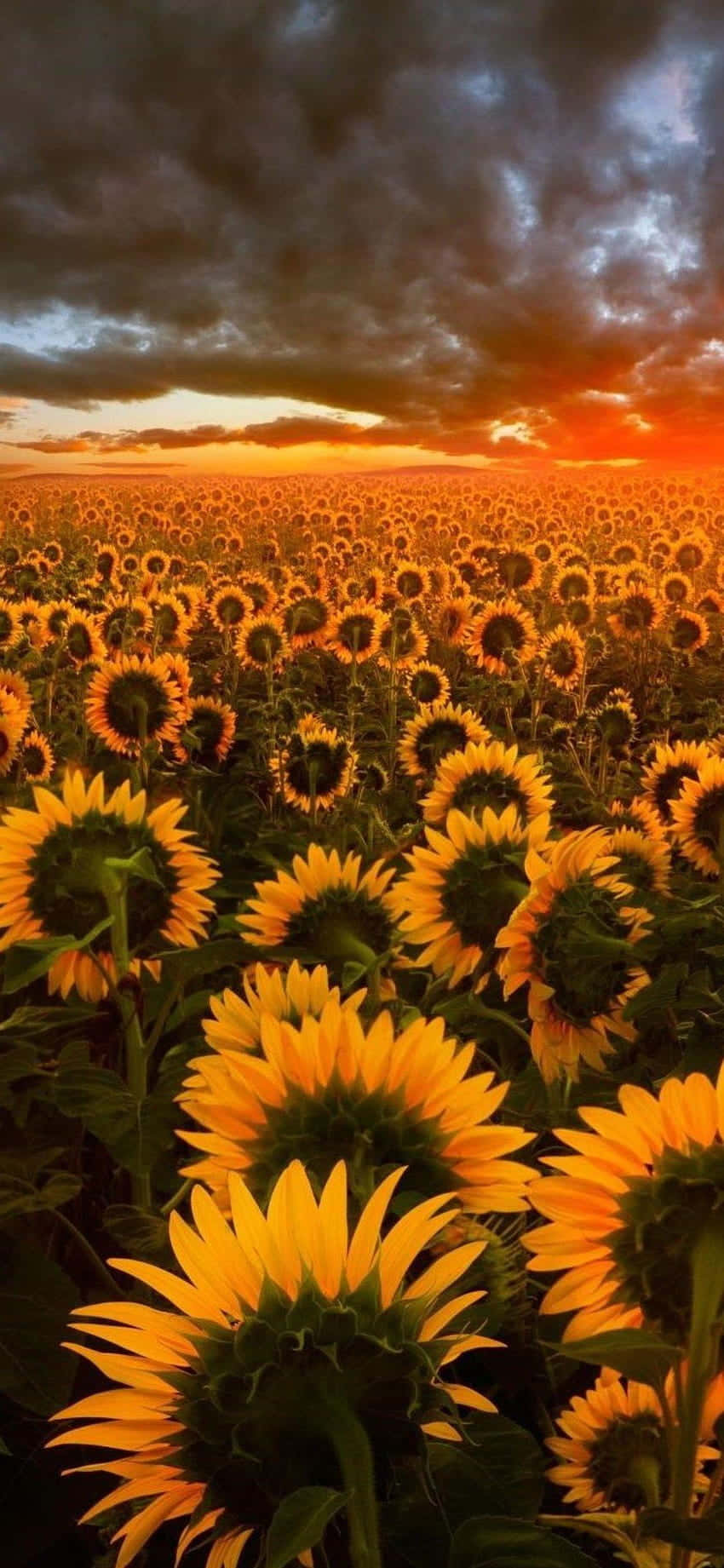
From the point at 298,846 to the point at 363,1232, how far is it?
7.21ft

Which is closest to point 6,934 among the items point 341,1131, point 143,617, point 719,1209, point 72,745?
point 341,1131

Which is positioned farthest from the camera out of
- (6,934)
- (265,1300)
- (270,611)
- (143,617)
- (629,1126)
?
(270,611)

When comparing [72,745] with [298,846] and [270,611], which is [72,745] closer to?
[298,846]

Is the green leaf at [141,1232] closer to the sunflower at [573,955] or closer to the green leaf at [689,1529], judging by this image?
the sunflower at [573,955]

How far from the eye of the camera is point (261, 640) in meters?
5.95

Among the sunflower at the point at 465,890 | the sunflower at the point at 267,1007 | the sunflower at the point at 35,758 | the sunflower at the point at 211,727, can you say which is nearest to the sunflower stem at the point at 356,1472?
the sunflower at the point at 267,1007

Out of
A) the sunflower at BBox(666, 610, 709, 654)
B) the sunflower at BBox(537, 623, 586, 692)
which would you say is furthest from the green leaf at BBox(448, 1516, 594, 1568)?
the sunflower at BBox(666, 610, 709, 654)

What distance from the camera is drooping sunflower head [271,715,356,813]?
3.99 m

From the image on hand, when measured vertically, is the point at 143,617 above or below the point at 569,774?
above

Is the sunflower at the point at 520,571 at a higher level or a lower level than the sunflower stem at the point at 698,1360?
higher

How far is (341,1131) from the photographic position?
94cm

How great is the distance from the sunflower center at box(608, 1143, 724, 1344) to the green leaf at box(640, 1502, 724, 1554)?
128 mm

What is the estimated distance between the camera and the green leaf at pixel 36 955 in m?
1.34

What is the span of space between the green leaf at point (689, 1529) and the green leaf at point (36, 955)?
816mm
